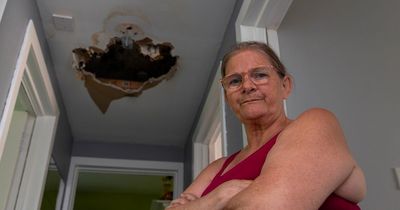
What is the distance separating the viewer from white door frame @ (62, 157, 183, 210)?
10.7ft

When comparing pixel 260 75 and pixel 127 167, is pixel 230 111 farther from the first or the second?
pixel 127 167

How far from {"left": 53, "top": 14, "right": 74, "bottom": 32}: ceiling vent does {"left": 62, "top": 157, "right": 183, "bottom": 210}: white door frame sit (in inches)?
62.5

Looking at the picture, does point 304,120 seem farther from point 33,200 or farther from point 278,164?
point 33,200

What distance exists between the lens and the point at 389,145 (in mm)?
1519

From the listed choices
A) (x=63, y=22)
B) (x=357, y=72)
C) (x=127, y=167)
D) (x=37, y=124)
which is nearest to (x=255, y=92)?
(x=357, y=72)

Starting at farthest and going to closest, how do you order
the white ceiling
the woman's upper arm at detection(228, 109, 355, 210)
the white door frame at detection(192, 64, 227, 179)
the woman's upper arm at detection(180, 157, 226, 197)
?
the white door frame at detection(192, 64, 227, 179)
the white ceiling
the woman's upper arm at detection(180, 157, 226, 197)
the woman's upper arm at detection(228, 109, 355, 210)

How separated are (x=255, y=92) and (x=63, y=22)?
58.3 inches

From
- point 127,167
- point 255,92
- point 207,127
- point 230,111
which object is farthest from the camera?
point 127,167

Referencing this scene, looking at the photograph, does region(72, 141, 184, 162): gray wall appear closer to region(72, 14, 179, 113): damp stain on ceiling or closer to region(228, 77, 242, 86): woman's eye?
region(72, 14, 179, 113): damp stain on ceiling

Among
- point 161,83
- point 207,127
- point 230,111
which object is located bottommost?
point 230,111

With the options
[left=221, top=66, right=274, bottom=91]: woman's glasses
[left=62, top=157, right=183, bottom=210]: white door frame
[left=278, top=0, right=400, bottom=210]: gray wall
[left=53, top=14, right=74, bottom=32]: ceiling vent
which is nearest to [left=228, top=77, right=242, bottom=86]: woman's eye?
[left=221, top=66, right=274, bottom=91]: woman's glasses

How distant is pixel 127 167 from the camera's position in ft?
10.9

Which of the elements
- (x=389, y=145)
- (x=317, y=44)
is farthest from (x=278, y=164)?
(x=317, y=44)

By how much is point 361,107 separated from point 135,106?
5.63 feet
